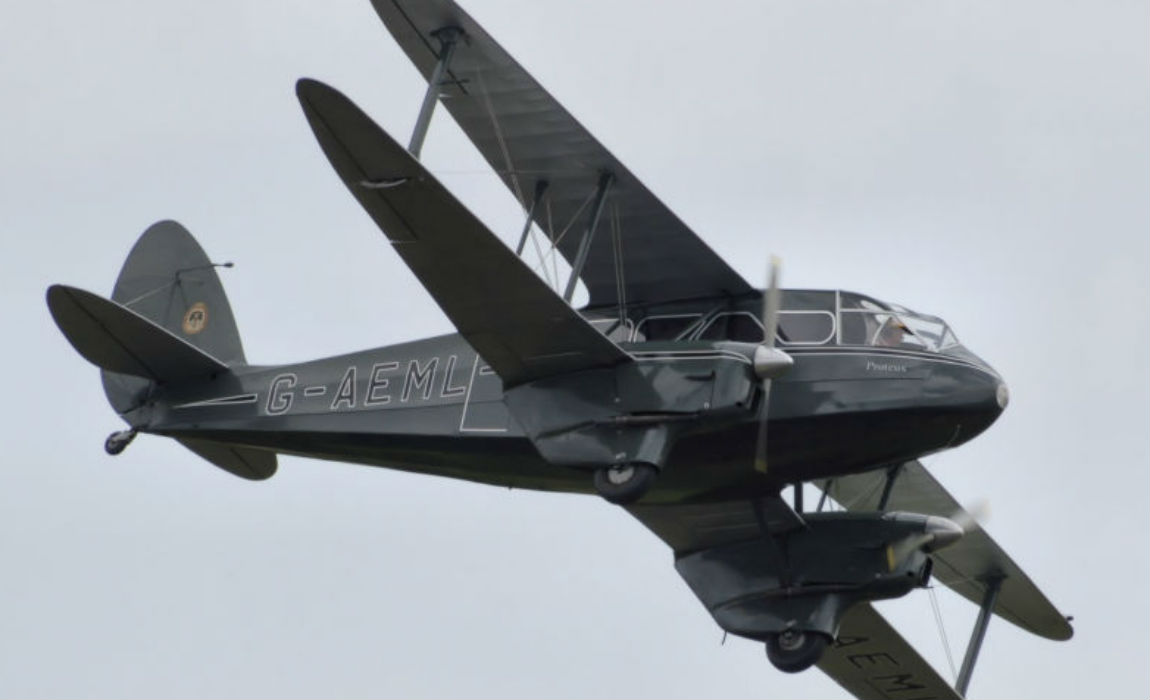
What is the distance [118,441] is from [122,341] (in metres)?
1.44

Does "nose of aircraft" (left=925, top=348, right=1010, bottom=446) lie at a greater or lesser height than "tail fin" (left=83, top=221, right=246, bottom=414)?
lesser

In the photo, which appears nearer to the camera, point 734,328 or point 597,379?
point 597,379

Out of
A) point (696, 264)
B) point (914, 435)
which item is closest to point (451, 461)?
point (696, 264)

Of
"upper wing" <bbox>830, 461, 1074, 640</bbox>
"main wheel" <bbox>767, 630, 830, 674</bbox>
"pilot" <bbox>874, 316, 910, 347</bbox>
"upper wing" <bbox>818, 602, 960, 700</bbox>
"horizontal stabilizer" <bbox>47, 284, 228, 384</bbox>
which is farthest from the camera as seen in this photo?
"upper wing" <bbox>830, 461, 1074, 640</bbox>

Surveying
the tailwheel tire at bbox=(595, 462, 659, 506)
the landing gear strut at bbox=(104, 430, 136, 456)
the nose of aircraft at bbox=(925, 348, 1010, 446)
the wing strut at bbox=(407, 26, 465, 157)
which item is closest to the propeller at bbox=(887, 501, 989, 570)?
the nose of aircraft at bbox=(925, 348, 1010, 446)

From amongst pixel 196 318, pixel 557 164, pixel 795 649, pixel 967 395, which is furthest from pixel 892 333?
pixel 196 318

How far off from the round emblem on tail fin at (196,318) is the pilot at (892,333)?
9.62 m

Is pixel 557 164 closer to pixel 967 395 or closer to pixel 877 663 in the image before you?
pixel 967 395

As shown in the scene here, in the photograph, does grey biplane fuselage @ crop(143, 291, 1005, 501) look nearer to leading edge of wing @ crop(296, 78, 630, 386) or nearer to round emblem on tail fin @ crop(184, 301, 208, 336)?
leading edge of wing @ crop(296, 78, 630, 386)

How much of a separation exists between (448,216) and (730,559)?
7270 millimetres

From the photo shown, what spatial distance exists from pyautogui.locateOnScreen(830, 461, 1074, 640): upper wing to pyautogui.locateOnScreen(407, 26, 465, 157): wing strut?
826 cm

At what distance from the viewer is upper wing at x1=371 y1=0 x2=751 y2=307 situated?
27.5m

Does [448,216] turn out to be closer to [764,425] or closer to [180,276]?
[764,425]

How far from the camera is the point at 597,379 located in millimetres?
26359
